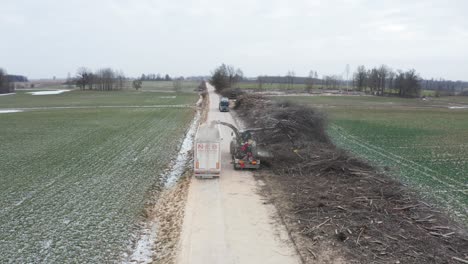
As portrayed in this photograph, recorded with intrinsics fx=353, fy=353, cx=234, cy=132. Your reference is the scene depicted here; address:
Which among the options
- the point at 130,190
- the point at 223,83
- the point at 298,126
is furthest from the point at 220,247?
the point at 223,83

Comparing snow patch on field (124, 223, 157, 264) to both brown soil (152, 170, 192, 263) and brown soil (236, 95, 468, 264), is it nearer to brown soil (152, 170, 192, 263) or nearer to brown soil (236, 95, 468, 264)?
brown soil (152, 170, 192, 263)

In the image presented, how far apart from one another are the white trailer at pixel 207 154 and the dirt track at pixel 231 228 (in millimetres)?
689

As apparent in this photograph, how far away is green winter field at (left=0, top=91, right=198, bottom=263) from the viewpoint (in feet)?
31.8

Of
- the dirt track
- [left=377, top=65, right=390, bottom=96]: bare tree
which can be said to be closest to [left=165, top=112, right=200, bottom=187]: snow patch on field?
the dirt track

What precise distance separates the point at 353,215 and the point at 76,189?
10.7 m

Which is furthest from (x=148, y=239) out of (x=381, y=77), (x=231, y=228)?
(x=381, y=77)

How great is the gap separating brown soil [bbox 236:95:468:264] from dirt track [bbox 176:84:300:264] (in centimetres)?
55

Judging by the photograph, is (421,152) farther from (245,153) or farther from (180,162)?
(180,162)

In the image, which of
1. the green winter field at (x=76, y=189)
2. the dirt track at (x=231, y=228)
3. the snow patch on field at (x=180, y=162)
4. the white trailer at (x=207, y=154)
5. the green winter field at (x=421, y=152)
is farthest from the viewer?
the snow patch on field at (x=180, y=162)

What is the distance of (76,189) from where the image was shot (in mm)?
14438

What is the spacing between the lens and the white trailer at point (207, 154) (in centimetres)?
1520

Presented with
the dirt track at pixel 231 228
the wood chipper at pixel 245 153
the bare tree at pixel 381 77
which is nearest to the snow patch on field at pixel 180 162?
the dirt track at pixel 231 228

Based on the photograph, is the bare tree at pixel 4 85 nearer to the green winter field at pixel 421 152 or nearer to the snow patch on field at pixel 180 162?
the snow patch on field at pixel 180 162

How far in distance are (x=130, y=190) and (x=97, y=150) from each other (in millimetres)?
8640
